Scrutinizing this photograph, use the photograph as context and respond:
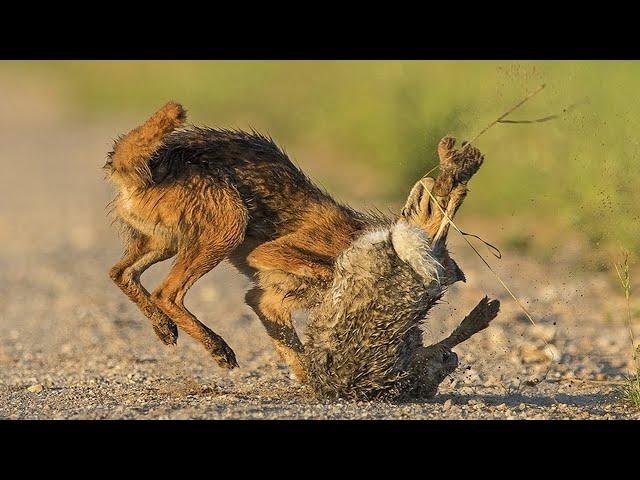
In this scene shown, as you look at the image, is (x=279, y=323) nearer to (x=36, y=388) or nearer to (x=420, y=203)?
(x=420, y=203)

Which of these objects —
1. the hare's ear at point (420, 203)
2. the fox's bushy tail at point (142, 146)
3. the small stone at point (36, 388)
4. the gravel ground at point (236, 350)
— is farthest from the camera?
the small stone at point (36, 388)

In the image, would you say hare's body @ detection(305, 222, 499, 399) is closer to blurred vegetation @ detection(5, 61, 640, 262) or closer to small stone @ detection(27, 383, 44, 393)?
blurred vegetation @ detection(5, 61, 640, 262)

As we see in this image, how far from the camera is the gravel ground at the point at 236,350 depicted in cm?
677

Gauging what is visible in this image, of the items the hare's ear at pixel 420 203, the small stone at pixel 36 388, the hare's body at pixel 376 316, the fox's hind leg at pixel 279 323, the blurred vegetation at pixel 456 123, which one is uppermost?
the blurred vegetation at pixel 456 123

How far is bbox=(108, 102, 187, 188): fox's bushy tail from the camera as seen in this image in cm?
743

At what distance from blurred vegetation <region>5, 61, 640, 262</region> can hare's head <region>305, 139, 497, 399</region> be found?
95 centimetres

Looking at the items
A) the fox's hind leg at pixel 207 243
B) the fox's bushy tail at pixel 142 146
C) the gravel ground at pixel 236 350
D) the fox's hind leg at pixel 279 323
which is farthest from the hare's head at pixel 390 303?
the fox's bushy tail at pixel 142 146

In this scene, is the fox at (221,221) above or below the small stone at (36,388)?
above

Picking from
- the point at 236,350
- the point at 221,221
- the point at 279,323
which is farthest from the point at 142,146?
the point at 236,350

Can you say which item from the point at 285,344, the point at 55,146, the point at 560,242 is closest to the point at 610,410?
the point at 285,344

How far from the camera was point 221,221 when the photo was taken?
769 cm

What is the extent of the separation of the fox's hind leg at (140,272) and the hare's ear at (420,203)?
5.98 feet

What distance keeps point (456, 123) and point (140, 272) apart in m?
2.68

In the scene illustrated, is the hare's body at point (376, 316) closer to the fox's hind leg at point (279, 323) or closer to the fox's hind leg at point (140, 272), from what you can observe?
the fox's hind leg at point (279, 323)
